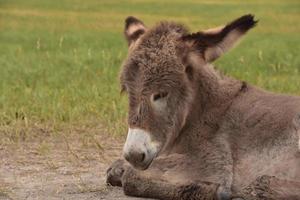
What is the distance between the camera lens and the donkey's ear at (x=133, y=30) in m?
7.58

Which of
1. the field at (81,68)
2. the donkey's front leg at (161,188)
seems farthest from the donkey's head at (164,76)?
the field at (81,68)

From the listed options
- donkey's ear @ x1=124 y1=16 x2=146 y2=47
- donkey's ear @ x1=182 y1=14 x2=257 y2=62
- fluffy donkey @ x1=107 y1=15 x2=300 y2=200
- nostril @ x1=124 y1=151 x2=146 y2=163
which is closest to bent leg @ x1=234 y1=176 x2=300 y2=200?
fluffy donkey @ x1=107 y1=15 x2=300 y2=200

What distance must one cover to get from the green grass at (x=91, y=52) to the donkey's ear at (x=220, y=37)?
4182 millimetres

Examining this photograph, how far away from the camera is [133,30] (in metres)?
7.76

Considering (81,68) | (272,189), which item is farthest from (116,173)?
(81,68)

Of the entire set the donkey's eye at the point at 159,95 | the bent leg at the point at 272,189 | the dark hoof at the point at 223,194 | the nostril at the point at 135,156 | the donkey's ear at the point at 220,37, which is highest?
the donkey's ear at the point at 220,37

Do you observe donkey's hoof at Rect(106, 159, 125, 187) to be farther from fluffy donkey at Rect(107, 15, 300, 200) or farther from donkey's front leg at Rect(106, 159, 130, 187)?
fluffy donkey at Rect(107, 15, 300, 200)

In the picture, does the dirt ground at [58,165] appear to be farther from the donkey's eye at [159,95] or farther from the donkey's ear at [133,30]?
the donkey's ear at [133,30]

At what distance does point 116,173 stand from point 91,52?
38.9ft

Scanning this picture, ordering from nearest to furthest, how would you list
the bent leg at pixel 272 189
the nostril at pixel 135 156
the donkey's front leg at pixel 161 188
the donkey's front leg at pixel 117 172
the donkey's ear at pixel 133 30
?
the nostril at pixel 135 156 < the bent leg at pixel 272 189 < the donkey's front leg at pixel 161 188 < the donkey's ear at pixel 133 30 < the donkey's front leg at pixel 117 172

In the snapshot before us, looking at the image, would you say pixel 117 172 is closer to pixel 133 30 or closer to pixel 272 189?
pixel 133 30

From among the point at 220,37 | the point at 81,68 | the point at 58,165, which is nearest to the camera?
the point at 220,37

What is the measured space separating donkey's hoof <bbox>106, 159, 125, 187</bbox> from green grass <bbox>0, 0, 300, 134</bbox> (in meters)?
3.16

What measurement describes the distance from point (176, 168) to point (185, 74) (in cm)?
78
